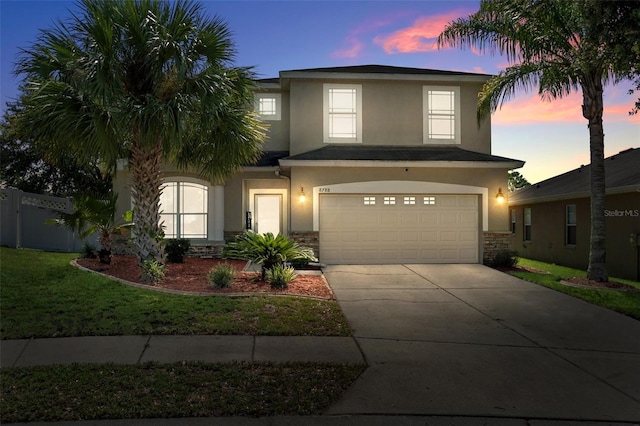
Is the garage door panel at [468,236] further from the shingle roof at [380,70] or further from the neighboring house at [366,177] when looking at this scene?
the shingle roof at [380,70]

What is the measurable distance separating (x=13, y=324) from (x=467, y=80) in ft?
48.2

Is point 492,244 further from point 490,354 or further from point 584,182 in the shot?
point 490,354

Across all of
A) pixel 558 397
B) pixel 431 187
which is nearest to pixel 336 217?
pixel 431 187

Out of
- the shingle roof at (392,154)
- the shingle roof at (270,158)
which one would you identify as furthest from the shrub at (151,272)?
the shingle roof at (270,158)

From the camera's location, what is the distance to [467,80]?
49.1 ft

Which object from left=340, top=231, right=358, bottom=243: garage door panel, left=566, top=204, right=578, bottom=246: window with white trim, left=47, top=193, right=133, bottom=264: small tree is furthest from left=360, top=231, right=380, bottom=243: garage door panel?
left=566, top=204, right=578, bottom=246: window with white trim

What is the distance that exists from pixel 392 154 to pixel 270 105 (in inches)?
215

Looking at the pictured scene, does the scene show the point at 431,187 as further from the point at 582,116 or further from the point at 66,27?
the point at 66,27

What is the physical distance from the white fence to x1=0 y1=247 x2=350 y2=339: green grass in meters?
4.42

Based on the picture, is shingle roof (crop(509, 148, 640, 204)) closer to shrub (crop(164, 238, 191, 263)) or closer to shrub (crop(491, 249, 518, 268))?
shrub (crop(491, 249, 518, 268))

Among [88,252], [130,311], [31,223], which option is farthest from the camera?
[31,223]

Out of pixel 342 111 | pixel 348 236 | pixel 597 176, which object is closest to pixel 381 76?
pixel 342 111

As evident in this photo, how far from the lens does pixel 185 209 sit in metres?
14.9

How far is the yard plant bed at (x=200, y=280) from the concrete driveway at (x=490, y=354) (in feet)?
2.28
